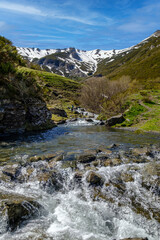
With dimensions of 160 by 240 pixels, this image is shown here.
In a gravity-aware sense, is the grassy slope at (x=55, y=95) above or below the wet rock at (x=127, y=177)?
above

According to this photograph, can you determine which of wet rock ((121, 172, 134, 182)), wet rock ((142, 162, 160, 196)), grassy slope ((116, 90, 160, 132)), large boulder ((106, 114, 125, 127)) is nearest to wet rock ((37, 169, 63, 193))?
wet rock ((121, 172, 134, 182))

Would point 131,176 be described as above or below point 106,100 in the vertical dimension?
below

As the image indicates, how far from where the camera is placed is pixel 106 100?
2042 inches

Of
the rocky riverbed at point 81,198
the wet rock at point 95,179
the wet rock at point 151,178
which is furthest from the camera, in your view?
the wet rock at point 95,179

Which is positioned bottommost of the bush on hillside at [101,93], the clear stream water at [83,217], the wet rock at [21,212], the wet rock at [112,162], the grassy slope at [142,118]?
the clear stream water at [83,217]

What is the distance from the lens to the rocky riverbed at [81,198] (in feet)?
22.5

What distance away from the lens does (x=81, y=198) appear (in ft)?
29.9

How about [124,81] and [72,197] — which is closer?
[72,197]

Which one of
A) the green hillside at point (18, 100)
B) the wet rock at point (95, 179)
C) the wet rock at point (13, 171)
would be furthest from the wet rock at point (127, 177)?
the green hillside at point (18, 100)

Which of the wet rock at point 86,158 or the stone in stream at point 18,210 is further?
the wet rock at point 86,158

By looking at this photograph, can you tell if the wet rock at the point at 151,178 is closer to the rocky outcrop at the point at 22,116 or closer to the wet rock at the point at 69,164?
A: the wet rock at the point at 69,164

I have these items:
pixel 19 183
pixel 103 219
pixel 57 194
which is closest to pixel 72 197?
pixel 57 194

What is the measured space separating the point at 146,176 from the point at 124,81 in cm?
5046

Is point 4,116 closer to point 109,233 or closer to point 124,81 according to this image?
point 109,233
